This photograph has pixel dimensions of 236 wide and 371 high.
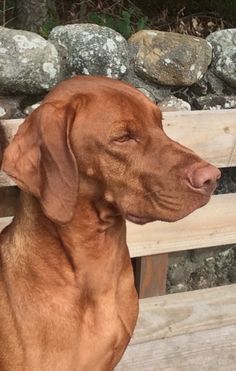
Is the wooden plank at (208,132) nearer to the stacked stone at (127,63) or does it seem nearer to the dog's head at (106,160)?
the stacked stone at (127,63)

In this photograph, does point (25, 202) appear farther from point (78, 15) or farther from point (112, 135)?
point (78, 15)

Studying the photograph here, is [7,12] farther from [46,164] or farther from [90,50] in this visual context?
[46,164]

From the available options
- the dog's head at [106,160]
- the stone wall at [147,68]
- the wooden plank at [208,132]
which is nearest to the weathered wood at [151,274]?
the stone wall at [147,68]

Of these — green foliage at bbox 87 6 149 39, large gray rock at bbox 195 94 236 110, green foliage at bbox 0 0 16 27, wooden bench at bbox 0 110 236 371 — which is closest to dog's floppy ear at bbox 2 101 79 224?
wooden bench at bbox 0 110 236 371

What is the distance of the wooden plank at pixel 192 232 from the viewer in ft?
11.6

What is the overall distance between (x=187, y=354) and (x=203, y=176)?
1.35 metres

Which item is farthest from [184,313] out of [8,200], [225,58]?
[225,58]

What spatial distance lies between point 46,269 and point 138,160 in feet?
1.40

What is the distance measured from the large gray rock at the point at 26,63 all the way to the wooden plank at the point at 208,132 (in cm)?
51

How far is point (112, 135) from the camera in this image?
7.34 feet

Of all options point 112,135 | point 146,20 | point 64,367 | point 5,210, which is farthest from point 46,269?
point 146,20

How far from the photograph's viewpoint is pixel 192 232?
3.62 m

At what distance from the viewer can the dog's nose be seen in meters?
2.16

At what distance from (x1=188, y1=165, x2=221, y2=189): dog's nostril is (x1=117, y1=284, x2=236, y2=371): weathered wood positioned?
1.27 m
